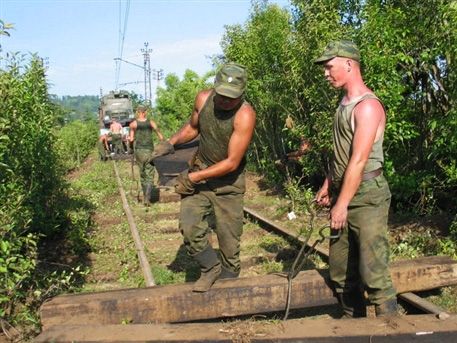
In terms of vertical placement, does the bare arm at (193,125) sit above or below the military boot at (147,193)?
above

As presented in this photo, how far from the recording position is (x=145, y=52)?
217ft

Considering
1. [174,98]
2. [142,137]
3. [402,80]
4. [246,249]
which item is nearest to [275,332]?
[246,249]

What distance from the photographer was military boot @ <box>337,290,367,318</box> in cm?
405

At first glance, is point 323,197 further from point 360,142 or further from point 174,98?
point 174,98

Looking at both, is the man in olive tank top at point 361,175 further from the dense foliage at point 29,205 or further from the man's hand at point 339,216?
the dense foliage at point 29,205

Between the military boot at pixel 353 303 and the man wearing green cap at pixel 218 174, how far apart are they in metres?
1.05

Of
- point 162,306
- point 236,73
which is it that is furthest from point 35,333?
point 236,73

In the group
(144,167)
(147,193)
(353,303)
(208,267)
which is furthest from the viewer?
(144,167)

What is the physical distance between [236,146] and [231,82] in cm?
54

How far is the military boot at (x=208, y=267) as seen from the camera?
13.2ft

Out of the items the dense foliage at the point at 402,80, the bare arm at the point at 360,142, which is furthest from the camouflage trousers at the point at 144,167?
the bare arm at the point at 360,142

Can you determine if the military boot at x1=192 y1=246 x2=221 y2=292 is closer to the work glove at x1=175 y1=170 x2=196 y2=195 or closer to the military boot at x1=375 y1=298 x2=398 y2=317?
the work glove at x1=175 y1=170 x2=196 y2=195

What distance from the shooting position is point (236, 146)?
4.29m

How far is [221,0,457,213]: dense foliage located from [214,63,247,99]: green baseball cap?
3.10 meters
